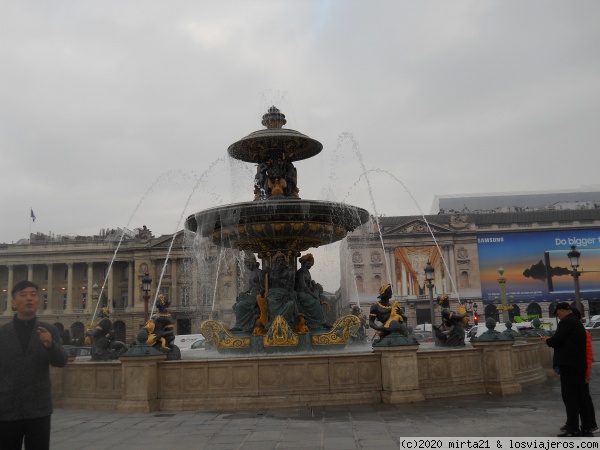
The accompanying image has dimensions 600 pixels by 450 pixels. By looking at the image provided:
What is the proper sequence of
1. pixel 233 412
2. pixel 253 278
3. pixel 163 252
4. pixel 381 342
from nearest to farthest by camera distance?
pixel 233 412 → pixel 381 342 → pixel 253 278 → pixel 163 252

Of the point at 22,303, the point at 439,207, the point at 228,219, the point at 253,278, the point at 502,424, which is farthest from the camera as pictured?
the point at 439,207

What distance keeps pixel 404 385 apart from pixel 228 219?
5.73 meters

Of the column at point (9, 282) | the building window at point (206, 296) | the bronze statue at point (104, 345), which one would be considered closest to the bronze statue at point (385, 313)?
the bronze statue at point (104, 345)

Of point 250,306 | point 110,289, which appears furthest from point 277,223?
point 110,289

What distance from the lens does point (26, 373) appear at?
3.99 metres

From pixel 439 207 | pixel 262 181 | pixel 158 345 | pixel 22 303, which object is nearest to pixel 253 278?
pixel 262 181

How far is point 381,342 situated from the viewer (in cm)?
979

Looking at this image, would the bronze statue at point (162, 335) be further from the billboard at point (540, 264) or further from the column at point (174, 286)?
the column at point (174, 286)

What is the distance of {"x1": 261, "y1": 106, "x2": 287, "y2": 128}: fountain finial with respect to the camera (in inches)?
595

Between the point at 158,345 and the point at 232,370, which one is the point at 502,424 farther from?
the point at 158,345

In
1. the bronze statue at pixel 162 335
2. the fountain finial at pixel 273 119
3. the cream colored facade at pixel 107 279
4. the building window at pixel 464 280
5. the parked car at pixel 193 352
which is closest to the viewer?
the bronze statue at pixel 162 335

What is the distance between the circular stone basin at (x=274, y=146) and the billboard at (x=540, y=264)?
212ft

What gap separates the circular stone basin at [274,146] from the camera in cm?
1399

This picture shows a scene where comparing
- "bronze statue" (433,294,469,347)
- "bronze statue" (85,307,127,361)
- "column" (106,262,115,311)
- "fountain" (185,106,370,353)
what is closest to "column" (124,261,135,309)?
"column" (106,262,115,311)
